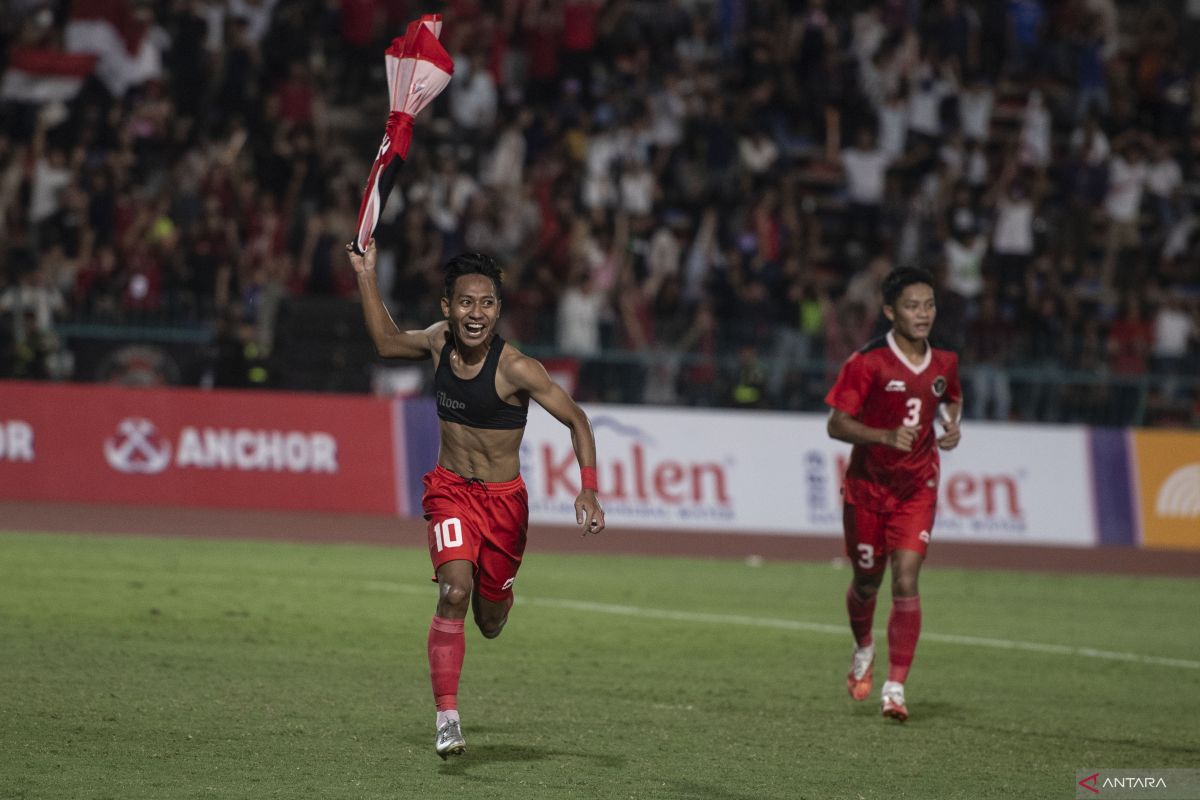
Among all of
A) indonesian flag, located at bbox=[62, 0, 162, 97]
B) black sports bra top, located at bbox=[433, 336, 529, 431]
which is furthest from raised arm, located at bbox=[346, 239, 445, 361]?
indonesian flag, located at bbox=[62, 0, 162, 97]

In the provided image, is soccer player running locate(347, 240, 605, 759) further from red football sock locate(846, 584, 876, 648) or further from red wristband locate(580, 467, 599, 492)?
red football sock locate(846, 584, 876, 648)

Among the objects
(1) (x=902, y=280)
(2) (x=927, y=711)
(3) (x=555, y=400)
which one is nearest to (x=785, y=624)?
(2) (x=927, y=711)

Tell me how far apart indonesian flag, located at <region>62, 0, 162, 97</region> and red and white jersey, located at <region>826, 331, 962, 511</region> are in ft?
51.6

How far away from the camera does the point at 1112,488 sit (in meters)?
20.5

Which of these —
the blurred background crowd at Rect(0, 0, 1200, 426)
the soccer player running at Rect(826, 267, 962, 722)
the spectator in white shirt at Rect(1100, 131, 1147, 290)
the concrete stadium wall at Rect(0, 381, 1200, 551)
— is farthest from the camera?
the spectator in white shirt at Rect(1100, 131, 1147, 290)

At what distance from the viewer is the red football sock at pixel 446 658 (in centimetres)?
806

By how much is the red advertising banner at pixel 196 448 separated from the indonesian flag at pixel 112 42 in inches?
235

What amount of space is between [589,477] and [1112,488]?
544 inches

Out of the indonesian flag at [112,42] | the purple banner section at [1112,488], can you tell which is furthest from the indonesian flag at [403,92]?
the indonesian flag at [112,42]

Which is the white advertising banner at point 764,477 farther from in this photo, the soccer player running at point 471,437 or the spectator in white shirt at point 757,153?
the soccer player running at point 471,437

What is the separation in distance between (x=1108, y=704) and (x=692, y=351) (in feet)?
39.2

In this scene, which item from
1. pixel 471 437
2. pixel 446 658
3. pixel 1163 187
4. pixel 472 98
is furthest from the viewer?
pixel 1163 187

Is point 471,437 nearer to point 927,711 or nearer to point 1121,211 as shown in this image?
point 927,711

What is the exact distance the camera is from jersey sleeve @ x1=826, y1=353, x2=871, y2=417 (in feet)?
33.1
